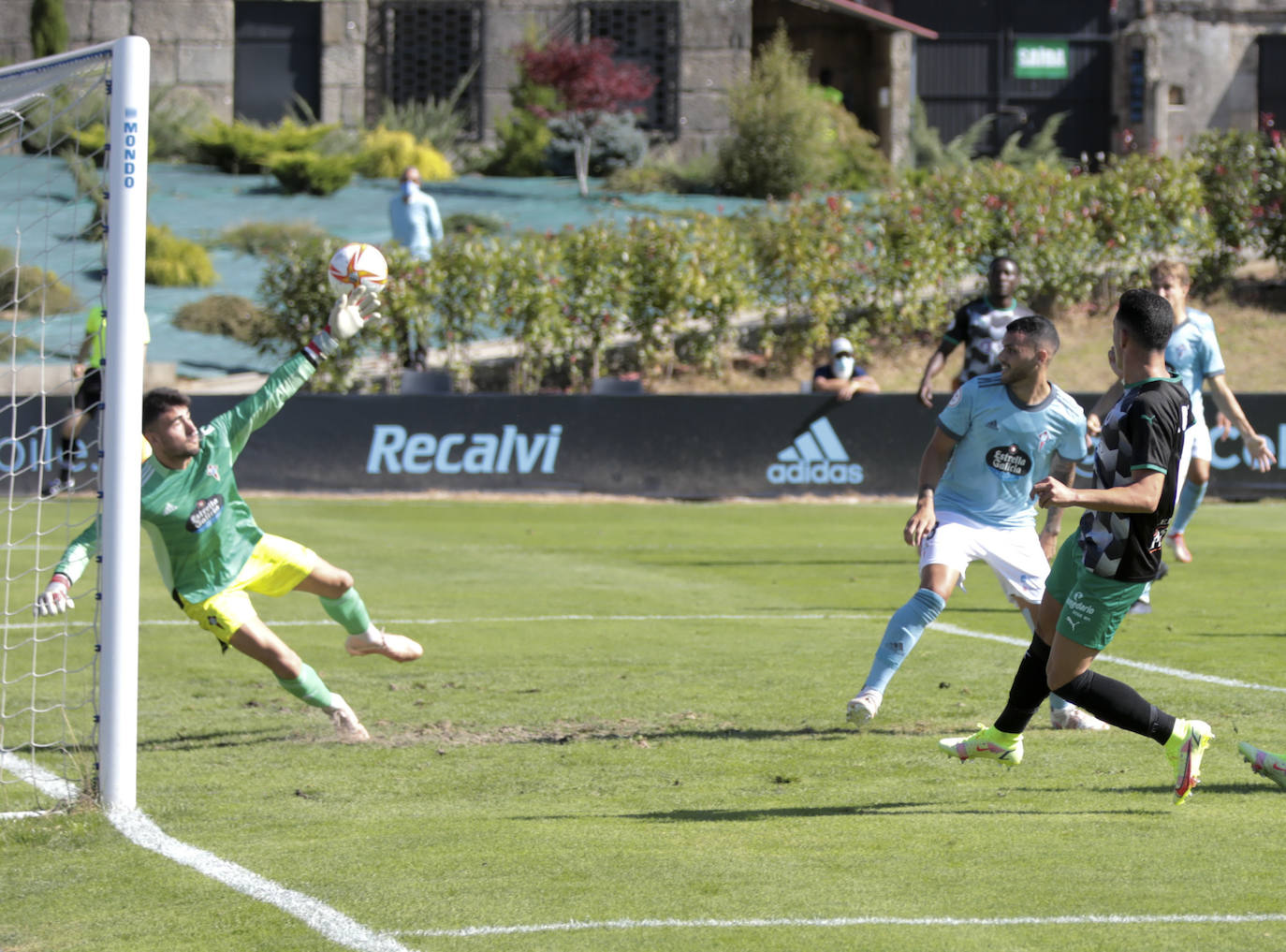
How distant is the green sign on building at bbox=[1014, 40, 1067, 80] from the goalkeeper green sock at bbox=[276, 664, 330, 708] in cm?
3864


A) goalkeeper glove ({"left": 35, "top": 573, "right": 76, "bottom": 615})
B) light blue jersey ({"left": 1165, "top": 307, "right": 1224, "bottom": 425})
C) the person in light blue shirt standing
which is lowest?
goalkeeper glove ({"left": 35, "top": 573, "right": 76, "bottom": 615})

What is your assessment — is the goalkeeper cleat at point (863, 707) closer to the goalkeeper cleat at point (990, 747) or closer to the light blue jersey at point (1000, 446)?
the goalkeeper cleat at point (990, 747)

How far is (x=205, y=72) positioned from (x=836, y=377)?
1063 inches

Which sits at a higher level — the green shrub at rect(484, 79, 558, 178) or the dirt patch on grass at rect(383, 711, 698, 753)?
the green shrub at rect(484, 79, 558, 178)

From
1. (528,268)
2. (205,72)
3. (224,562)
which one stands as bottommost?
(224,562)

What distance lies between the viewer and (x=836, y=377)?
66.4 feet

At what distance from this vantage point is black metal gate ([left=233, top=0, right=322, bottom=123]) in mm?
41625

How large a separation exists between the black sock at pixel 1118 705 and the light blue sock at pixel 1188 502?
649 centimetres

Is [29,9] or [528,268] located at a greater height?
[29,9]

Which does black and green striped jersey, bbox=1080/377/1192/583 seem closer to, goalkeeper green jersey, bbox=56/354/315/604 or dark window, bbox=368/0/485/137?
goalkeeper green jersey, bbox=56/354/315/604

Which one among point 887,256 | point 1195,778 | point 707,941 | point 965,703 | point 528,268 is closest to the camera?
point 707,941

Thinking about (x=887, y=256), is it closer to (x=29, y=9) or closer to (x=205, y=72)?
(x=205, y=72)

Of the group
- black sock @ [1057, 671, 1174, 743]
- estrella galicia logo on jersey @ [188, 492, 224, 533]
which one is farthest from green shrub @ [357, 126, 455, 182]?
black sock @ [1057, 671, 1174, 743]

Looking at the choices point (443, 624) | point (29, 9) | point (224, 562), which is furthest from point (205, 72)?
point (224, 562)
